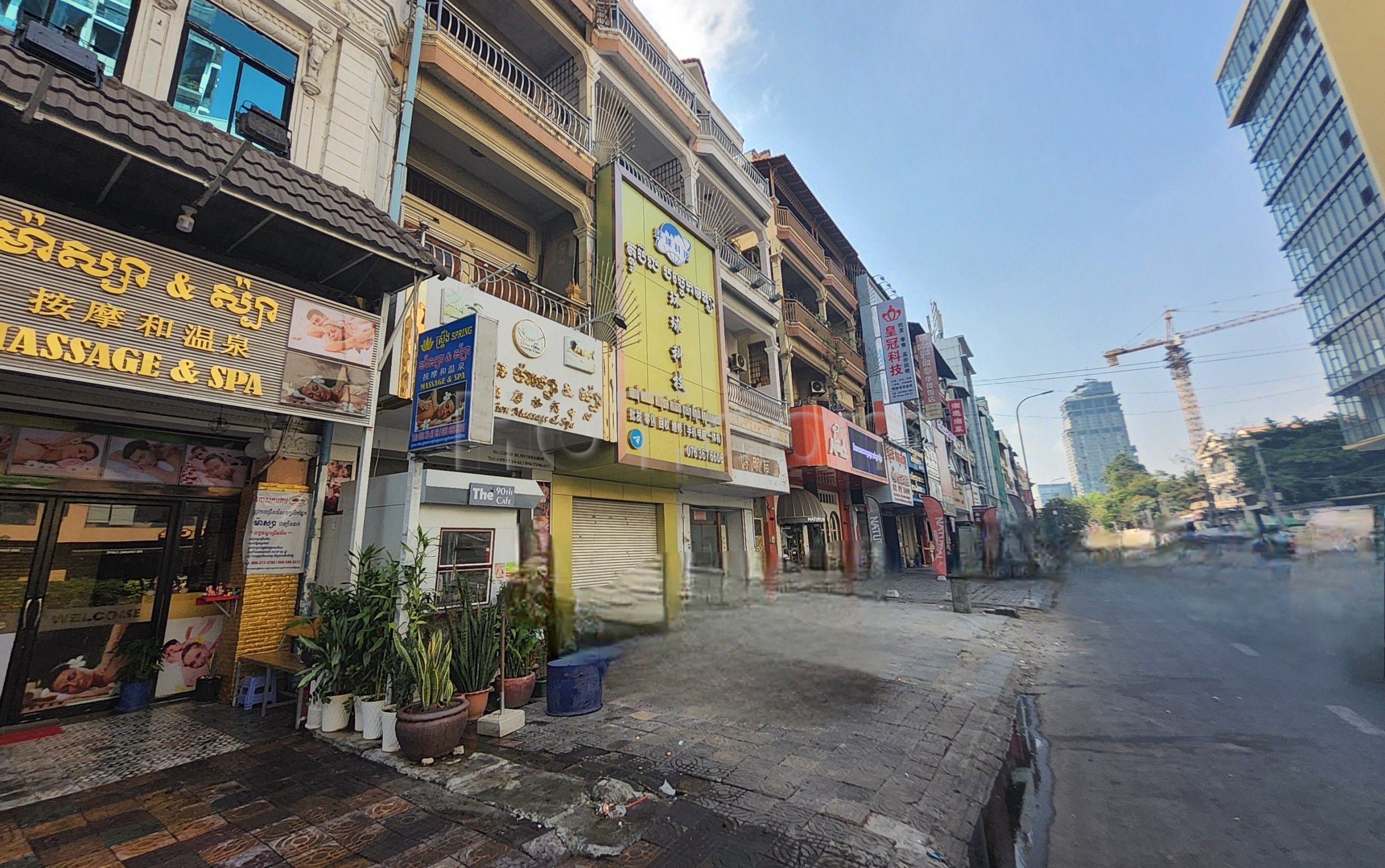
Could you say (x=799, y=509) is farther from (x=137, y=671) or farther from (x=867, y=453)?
(x=137, y=671)

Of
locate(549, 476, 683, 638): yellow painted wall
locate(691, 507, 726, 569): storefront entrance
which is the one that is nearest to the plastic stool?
locate(549, 476, 683, 638): yellow painted wall

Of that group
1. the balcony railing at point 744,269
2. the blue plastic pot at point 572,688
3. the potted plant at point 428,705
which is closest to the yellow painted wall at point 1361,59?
the blue plastic pot at point 572,688

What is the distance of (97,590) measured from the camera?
6.36m

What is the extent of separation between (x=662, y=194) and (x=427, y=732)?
42.4ft

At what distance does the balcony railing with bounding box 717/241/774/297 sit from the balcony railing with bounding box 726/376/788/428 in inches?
153

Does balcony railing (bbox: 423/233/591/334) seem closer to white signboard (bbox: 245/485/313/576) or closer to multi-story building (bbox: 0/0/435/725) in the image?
multi-story building (bbox: 0/0/435/725)

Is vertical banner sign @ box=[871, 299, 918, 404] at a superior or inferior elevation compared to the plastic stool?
superior

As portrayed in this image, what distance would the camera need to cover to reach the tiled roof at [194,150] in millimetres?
4285

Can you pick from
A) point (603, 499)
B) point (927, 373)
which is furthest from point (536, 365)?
point (927, 373)

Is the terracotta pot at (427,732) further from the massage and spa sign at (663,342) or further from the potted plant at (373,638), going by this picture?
the massage and spa sign at (663,342)

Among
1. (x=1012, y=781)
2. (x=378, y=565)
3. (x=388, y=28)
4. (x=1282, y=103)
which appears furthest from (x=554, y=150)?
(x=1282, y=103)

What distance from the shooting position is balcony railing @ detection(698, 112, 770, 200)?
1671 cm

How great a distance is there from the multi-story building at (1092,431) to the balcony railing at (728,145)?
1260 cm

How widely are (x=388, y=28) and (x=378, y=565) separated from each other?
328 inches
